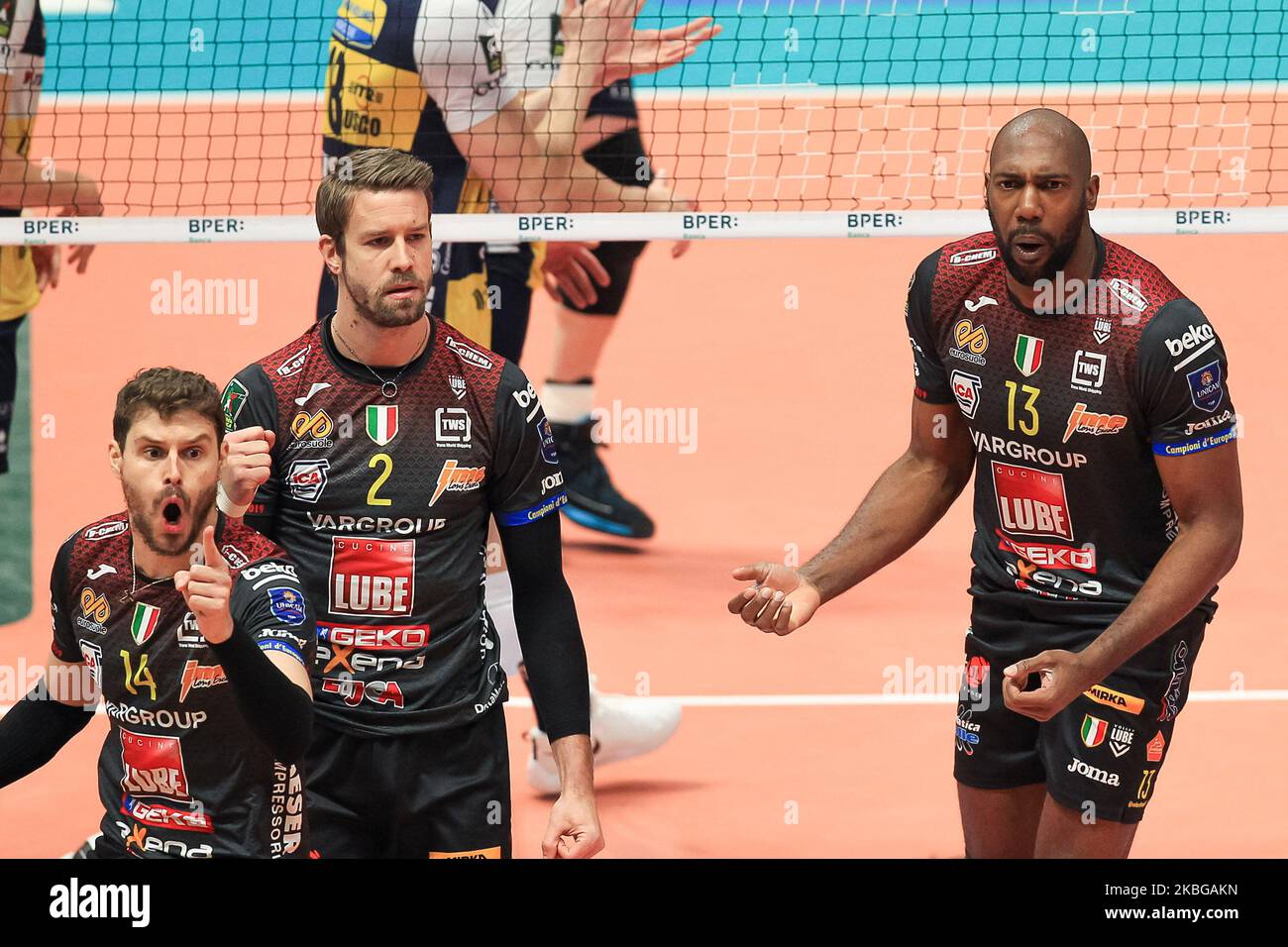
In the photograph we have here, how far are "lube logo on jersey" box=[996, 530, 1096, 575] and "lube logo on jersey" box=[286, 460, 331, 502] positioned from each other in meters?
1.80

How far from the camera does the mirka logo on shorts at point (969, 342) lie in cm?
468

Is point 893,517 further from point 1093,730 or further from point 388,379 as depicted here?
point 388,379

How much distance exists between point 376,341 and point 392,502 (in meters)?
0.39

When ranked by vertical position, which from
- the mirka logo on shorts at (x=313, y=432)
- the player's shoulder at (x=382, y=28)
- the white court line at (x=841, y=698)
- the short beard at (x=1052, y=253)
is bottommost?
the white court line at (x=841, y=698)

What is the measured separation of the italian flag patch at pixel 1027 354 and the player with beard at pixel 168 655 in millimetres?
1911

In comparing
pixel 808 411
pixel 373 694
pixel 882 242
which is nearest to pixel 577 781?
pixel 373 694

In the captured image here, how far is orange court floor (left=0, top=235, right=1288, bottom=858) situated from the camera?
675 cm

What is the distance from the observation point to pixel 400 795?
4.27m

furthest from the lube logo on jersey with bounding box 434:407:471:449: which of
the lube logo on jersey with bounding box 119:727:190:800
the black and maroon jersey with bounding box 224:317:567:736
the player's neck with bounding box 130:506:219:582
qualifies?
the lube logo on jersey with bounding box 119:727:190:800

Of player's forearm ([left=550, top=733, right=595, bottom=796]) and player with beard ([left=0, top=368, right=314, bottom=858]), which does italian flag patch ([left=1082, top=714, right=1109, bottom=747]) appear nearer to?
player's forearm ([left=550, top=733, right=595, bottom=796])

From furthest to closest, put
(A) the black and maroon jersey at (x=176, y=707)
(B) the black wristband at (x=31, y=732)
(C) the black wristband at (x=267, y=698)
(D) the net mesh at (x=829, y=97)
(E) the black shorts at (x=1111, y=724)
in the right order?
(D) the net mesh at (x=829, y=97) < (E) the black shorts at (x=1111, y=724) < (B) the black wristband at (x=31, y=732) < (A) the black and maroon jersey at (x=176, y=707) < (C) the black wristband at (x=267, y=698)

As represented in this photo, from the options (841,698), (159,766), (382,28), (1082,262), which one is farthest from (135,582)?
(841,698)
